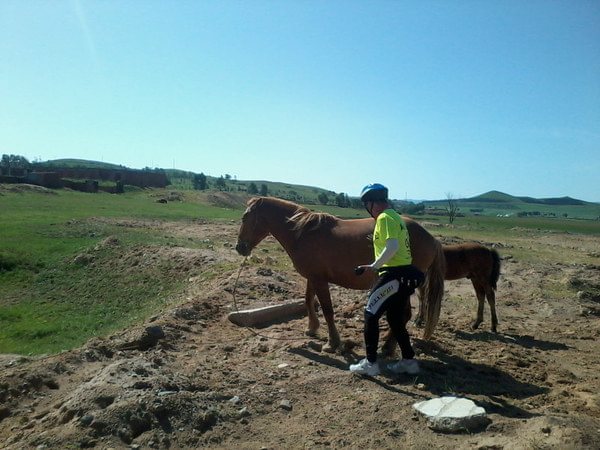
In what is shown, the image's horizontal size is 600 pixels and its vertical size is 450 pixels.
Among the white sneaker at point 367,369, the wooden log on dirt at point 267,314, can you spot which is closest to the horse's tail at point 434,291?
the white sneaker at point 367,369

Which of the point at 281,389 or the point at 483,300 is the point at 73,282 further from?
the point at 483,300

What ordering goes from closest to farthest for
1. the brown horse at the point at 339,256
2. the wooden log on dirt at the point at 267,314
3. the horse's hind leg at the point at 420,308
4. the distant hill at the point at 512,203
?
the brown horse at the point at 339,256
the horse's hind leg at the point at 420,308
the wooden log on dirt at the point at 267,314
the distant hill at the point at 512,203

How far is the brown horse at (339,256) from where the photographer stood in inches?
251

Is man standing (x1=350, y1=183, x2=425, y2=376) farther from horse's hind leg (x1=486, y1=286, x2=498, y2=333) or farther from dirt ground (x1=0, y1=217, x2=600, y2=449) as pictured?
horse's hind leg (x1=486, y1=286, x2=498, y2=333)

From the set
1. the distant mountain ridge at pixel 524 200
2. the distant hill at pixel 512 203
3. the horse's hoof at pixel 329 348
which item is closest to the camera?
the horse's hoof at pixel 329 348

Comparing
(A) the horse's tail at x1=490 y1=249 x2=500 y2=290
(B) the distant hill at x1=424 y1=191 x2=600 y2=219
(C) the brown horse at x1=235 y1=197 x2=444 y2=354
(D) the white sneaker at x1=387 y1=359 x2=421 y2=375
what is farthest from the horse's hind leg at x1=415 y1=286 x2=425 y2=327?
(B) the distant hill at x1=424 y1=191 x2=600 y2=219

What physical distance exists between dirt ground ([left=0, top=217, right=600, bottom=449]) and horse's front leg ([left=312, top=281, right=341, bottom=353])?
164 mm

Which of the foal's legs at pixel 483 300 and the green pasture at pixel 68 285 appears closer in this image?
the foal's legs at pixel 483 300

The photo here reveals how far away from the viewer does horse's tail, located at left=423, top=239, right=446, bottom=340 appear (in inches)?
249

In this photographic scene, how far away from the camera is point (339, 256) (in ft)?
21.3

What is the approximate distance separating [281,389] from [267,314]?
9.80ft

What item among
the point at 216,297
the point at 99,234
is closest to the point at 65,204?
the point at 99,234

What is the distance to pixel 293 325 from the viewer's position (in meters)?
7.62

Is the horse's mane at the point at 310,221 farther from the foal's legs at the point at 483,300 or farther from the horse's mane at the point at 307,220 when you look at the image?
Result: the foal's legs at the point at 483,300
